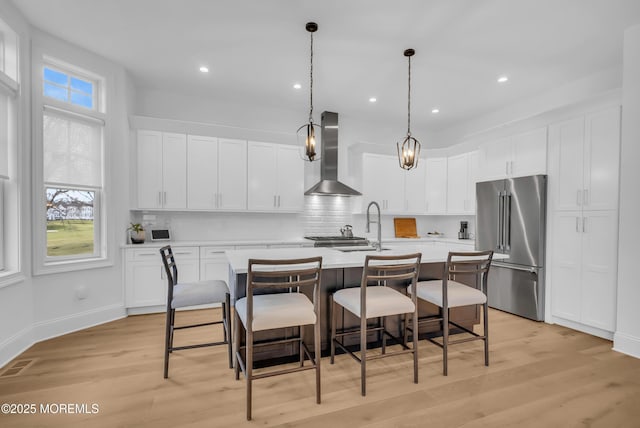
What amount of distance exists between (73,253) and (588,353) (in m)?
5.46

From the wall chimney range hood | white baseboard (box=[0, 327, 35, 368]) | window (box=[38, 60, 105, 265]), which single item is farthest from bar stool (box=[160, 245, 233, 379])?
the wall chimney range hood

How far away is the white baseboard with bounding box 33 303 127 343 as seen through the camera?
10.3 ft

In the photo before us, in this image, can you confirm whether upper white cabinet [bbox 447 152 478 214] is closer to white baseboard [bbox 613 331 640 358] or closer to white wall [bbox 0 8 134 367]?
white baseboard [bbox 613 331 640 358]

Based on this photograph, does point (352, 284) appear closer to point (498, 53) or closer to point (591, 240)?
point (591, 240)

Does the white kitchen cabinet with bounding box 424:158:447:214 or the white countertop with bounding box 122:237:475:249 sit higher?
the white kitchen cabinet with bounding box 424:158:447:214

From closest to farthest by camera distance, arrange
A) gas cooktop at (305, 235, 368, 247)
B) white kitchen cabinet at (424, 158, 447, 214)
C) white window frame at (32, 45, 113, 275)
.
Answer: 1. white window frame at (32, 45, 113, 275)
2. gas cooktop at (305, 235, 368, 247)
3. white kitchen cabinet at (424, 158, 447, 214)

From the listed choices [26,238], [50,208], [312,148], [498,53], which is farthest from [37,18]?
[498,53]

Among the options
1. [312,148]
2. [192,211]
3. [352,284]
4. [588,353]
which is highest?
[312,148]

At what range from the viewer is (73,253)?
350 centimetres

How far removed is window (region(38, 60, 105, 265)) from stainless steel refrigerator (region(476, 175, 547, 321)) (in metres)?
5.08

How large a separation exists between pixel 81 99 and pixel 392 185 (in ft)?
15.2

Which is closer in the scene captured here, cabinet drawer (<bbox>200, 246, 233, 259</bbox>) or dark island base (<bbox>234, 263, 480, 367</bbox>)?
dark island base (<bbox>234, 263, 480, 367</bbox>)

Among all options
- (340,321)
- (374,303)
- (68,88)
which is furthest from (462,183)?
(68,88)

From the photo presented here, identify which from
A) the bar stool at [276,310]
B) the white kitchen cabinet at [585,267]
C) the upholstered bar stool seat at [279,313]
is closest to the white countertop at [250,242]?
the white kitchen cabinet at [585,267]
